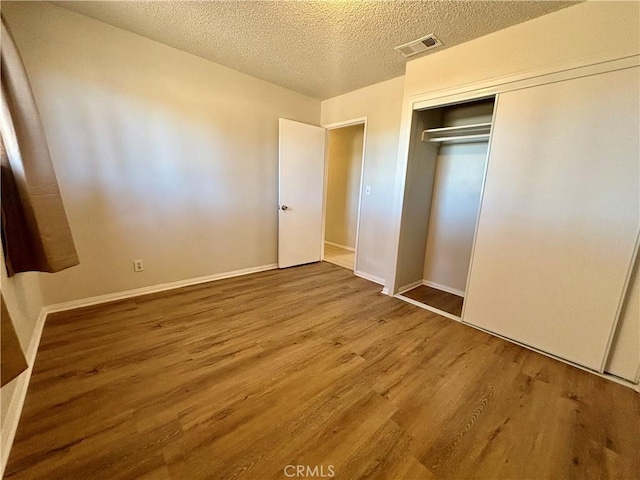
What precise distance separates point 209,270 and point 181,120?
169 cm

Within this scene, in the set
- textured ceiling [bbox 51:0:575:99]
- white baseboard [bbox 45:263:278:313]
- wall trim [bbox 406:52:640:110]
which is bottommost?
white baseboard [bbox 45:263:278:313]

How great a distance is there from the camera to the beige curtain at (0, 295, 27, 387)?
2.83ft

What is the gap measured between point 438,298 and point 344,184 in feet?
9.76

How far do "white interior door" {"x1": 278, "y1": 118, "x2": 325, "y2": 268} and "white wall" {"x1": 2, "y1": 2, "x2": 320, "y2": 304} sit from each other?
0.69 feet

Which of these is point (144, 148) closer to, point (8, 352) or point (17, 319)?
point (17, 319)

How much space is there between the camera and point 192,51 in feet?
8.57

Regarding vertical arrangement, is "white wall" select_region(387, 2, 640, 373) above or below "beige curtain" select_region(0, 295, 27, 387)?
above

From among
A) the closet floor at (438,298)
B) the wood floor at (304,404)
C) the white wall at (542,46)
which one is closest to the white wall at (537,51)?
the white wall at (542,46)

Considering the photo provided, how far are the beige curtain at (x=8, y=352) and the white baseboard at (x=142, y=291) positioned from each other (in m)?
1.84

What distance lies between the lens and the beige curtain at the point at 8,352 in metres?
0.86

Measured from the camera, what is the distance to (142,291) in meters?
2.70

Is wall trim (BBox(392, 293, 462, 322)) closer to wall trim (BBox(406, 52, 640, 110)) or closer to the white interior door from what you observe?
the white interior door

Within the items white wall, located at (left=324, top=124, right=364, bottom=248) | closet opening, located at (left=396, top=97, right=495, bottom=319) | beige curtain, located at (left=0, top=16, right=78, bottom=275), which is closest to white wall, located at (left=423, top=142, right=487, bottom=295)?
closet opening, located at (left=396, top=97, right=495, bottom=319)

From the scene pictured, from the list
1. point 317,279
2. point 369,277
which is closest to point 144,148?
point 317,279
